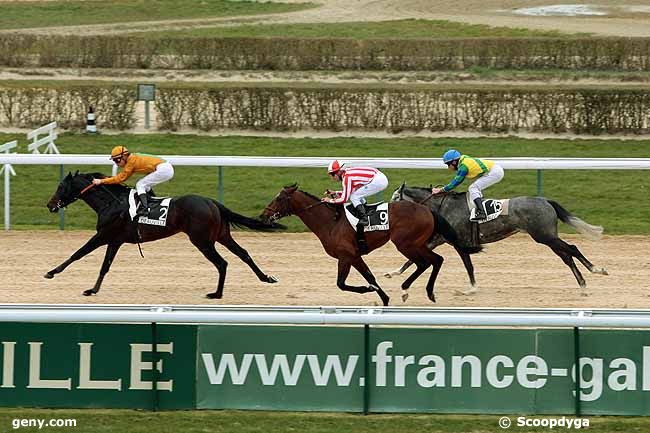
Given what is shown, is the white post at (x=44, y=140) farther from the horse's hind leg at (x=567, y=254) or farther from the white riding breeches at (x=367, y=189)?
the horse's hind leg at (x=567, y=254)

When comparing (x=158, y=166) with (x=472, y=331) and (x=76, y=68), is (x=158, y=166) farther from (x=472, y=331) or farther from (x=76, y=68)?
(x=76, y=68)

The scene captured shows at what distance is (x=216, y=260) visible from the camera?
1048 centimetres

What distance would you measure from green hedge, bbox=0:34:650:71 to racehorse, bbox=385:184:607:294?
11.8m

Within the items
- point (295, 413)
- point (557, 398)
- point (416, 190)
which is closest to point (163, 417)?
point (295, 413)

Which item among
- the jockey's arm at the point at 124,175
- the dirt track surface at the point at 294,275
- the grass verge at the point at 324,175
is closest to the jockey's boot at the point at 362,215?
the dirt track surface at the point at 294,275

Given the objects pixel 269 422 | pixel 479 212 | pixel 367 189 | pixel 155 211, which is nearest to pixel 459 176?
pixel 479 212

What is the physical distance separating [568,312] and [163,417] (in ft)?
7.04

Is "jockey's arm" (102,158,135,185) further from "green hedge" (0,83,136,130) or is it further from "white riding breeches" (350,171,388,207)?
"green hedge" (0,83,136,130)

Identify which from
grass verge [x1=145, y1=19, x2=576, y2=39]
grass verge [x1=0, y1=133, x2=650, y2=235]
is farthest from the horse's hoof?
grass verge [x1=145, y1=19, x2=576, y2=39]

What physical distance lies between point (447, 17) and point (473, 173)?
63.2 feet

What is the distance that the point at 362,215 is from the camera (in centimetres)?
1019

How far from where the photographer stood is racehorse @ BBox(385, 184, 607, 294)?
1065 centimetres

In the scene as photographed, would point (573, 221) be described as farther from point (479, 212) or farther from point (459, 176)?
point (459, 176)

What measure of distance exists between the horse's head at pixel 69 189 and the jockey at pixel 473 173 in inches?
103
